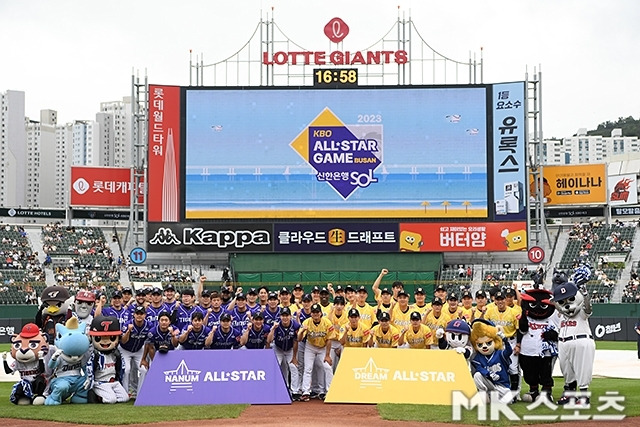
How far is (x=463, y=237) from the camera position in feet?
122

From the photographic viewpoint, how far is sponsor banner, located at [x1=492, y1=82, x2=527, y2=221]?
3694 cm

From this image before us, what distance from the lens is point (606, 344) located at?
3053 centimetres

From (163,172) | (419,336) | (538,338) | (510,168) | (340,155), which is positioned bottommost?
(419,336)

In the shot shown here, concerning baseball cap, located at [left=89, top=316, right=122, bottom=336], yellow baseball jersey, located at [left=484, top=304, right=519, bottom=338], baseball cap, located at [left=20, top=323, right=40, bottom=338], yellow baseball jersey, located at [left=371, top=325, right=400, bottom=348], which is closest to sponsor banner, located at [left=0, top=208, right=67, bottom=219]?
baseball cap, located at [left=20, top=323, right=40, bottom=338]

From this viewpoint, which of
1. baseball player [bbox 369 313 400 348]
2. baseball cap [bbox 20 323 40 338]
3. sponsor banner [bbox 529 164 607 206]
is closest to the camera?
baseball cap [bbox 20 323 40 338]

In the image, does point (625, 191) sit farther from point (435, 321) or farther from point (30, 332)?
point (30, 332)

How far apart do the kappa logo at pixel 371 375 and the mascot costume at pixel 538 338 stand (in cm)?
209

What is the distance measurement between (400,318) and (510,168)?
23.0 meters

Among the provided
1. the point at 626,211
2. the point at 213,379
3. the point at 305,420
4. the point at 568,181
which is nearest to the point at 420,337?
the point at 213,379

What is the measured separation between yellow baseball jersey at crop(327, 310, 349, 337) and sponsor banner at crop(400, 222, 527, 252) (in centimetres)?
2253

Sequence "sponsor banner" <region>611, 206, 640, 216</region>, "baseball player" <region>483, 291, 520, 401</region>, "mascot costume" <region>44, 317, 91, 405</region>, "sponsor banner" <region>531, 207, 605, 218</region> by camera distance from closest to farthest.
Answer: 1. "mascot costume" <region>44, 317, 91, 405</region>
2. "baseball player" <region>483, 291, 520, 401</region>
3. "sponsor banner" <region>531, 207, 605, 218</region>
4. "sponsor banner" <region>611, 206, 640, 216</region>

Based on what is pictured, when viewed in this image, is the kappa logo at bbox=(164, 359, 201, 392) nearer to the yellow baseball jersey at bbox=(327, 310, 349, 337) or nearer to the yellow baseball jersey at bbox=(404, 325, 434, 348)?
the yellow baseball jersey at bbox=(327, 310, 349, 337)

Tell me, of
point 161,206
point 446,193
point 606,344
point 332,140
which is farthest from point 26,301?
point 606,344

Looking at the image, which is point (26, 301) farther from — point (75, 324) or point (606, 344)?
point (75, 324)
